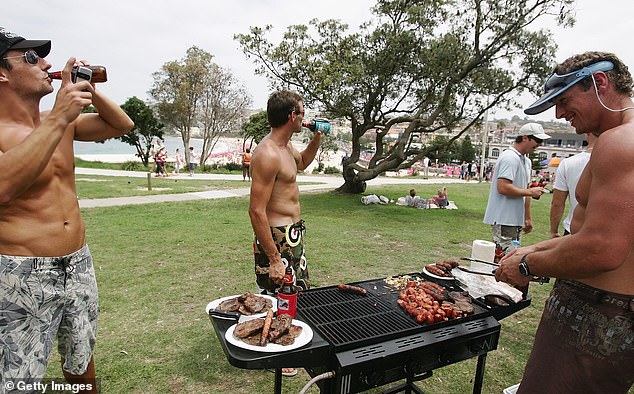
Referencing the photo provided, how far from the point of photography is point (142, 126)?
25.7 metres

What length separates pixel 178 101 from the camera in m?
24.7

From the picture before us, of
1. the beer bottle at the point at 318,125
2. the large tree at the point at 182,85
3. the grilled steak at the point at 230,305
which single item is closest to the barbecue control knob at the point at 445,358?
the grilled steak at the point at 230,305

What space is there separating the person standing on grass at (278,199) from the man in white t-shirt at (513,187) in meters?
2.75

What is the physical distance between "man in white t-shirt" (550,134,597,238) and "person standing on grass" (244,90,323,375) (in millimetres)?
2806

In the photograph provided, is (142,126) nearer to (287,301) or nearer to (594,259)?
(287,301)

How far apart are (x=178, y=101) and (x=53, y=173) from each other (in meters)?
24.8

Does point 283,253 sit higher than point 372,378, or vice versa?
point 283,253

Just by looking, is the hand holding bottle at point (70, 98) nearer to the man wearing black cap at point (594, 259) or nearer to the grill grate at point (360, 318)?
the grill grate at point (360, 318)

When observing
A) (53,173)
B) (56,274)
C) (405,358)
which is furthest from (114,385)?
(405,358)

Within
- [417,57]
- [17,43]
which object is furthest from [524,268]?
[417,57]

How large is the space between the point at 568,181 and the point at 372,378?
3.37 meters

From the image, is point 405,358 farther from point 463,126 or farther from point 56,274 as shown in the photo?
point 463,126

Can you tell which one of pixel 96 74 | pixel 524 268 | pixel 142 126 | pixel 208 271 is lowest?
pixel 208 271

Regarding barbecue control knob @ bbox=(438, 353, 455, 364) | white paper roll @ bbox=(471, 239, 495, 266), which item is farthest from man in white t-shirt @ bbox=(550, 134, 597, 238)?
barbecue control knob @ bbox=(438, 353, 455, 364)
